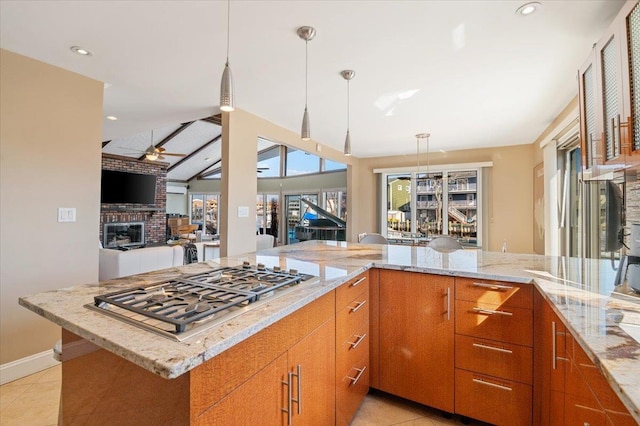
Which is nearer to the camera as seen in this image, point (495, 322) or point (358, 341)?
point (495, 322)

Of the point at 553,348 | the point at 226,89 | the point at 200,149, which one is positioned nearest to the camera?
the point at 553,348

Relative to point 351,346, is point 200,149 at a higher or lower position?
higher

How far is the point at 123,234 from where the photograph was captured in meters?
7.74

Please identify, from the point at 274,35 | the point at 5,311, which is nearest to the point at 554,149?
the point at 274,35

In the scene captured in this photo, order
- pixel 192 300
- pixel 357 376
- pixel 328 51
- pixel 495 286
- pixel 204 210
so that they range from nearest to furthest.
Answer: pixel 192 300 < pixel 495 286 < pixel 357 376 < pixel 328 51 < pixel 204 210

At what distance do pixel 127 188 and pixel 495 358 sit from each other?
853 cm

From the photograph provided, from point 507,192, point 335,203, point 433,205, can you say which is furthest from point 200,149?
point 507,192

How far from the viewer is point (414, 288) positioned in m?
1.79

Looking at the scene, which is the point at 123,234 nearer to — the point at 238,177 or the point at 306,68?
the point at 238,177

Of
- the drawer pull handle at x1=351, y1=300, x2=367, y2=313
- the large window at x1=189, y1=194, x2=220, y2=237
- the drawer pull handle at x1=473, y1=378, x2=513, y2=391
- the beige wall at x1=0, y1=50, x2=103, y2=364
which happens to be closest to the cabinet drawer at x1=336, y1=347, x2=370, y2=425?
the drawer pull handle at x1=351, y1=300, x2=367, y2=313

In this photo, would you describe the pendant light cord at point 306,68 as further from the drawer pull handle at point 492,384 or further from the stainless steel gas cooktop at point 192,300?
the drawer pull handle at point 492,384

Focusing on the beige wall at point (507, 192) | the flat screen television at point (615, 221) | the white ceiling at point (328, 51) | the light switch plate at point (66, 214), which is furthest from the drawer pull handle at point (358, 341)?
the beige wall at point (507, 192)

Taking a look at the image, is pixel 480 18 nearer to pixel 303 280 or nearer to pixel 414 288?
pixel 414 288

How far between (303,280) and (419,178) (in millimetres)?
5182
